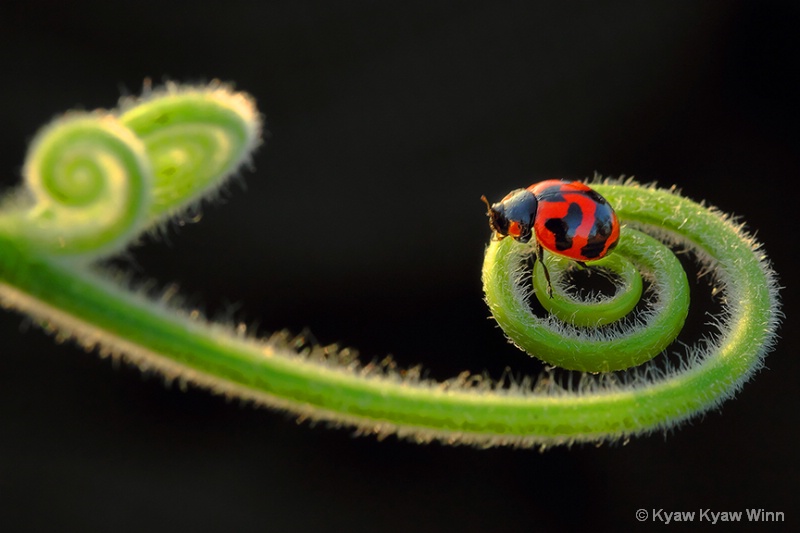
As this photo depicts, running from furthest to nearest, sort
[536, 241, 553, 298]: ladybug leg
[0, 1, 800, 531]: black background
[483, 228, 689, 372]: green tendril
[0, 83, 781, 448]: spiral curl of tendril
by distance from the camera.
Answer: [0, 1, 800, 531]: black background, [536, 241, 553, 298]: ladybug leg, [483, 228, 689, 372]: green tendril, [0, 83, 781, 448]: spiral curl of tendril

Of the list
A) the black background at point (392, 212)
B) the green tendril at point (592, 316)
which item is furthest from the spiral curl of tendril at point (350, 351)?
the black background at point (392, 212)

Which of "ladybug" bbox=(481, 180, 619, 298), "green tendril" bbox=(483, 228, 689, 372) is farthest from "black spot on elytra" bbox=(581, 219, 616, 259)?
"green tendril" bbox=(483, 228, 689, 372)

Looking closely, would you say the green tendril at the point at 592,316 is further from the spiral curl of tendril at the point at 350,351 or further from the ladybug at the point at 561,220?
the ladybug at the point at 561,220

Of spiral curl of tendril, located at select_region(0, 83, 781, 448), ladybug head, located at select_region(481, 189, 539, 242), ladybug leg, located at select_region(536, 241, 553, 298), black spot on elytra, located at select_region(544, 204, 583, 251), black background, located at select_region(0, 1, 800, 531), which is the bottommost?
spiral curl of tendril, located at select_region(0, 83, 781, 448)

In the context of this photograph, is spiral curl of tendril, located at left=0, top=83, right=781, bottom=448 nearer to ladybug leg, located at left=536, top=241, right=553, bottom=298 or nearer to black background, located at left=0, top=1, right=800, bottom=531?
ladybug leg, located at left=536, top=241, right=553, bottom=298

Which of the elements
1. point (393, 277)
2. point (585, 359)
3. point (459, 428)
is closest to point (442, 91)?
point (393, 277)

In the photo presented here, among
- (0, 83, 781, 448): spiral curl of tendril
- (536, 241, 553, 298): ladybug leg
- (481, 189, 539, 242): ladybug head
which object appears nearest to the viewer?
(0, 83, 781, 448): spiral curl of tendril

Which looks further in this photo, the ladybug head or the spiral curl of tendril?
the ladybug head
